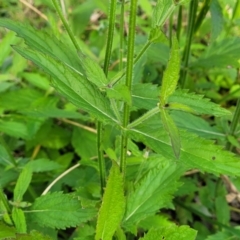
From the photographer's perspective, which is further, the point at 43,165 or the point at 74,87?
the point at 43,165

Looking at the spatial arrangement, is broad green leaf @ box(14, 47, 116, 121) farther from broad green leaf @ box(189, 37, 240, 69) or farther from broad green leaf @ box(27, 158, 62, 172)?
broad green leaf @ box(189, 37, 240, 69)

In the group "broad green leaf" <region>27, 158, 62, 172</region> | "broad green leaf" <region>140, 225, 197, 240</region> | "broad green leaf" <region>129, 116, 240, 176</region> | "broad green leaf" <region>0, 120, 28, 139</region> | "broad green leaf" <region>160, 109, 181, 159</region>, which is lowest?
"broad green leaf" <region>27, 158, 62, 172</region>

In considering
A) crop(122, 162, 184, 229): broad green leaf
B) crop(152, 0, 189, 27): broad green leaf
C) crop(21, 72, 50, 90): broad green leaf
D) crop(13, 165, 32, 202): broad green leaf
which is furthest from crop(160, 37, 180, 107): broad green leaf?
crop(21, 72, 50, 90): broad green leaf

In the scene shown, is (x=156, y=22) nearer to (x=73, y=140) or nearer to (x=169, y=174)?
(x=169, y=174)

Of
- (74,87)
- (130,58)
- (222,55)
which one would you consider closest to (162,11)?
(130,58)

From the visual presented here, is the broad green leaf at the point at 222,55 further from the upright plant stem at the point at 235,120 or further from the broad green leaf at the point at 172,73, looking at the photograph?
the broad green leaf at the point at 172,73

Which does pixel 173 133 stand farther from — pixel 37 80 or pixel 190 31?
pixel 37 80

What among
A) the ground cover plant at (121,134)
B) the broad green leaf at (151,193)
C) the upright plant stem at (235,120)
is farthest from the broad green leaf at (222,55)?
Result: the broad green leaf at (151,193)

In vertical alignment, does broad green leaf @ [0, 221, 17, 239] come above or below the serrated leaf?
below
